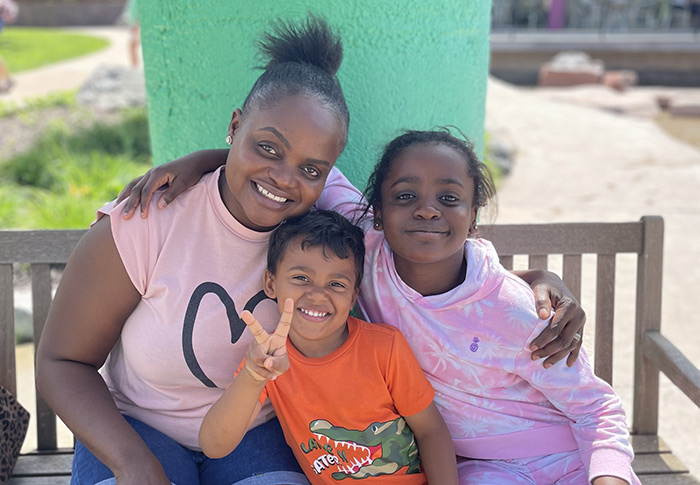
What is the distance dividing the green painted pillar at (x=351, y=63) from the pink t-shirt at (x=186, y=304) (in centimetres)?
59

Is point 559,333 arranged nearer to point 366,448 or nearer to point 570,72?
point 366,448

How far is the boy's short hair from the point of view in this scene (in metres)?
1.99

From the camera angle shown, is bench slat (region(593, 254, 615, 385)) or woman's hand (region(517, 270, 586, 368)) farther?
bench slat (region(593, 254, 615, 385))

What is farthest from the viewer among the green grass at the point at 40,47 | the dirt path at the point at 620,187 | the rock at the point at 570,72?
the green grass at the point at 40,47

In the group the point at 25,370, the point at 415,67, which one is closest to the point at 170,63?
the point at 415,67

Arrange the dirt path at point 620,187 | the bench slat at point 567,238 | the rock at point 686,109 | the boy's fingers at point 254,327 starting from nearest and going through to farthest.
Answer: the boy's fingers at point 254,327 → the bench slat at point 567,238 → the dirt path at point 620,187 → the rock at point 686,109

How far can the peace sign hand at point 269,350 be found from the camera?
5.66ft

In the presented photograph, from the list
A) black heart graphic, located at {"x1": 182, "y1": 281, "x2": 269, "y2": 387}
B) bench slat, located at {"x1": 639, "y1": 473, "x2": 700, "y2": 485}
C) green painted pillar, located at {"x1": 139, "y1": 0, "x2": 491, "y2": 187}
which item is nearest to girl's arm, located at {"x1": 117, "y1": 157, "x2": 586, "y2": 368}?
black heart graphic, located at {"x1": 182, "y1": 281, "x2": 269, "y2": 387}

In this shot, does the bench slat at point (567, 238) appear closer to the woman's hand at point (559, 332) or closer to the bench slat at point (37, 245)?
the woman's hand at point (559, 332)

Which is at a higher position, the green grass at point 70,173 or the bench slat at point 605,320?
the bench slat at point 605,320

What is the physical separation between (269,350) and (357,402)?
38 centimetres

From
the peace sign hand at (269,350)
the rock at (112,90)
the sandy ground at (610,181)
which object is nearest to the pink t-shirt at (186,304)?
the peace sign hand at (269,350)

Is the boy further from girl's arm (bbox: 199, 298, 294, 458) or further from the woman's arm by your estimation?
the woman's arm

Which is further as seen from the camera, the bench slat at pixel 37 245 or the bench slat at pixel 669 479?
the bench slat at pixel 37 245
